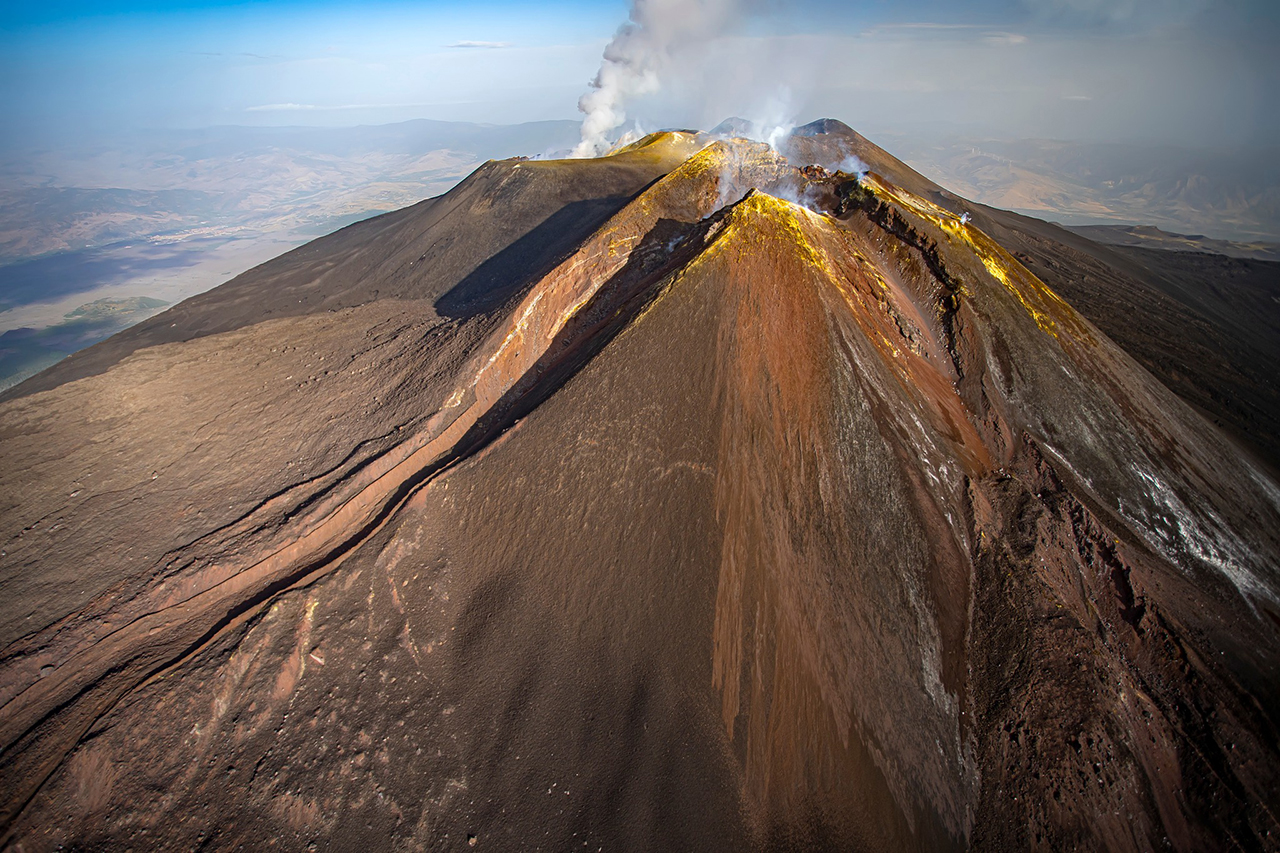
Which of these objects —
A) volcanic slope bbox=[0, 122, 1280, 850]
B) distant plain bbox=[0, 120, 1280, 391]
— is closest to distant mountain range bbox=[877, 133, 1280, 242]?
distant plain bbox=[0, 120, 1280, 391]

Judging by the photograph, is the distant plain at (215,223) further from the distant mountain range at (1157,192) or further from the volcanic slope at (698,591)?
the volcanic slope at (698,591)

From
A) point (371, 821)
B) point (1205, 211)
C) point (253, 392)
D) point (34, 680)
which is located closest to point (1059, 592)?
point (371, 821)

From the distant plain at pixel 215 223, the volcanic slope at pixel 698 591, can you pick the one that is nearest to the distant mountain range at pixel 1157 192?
the distant plain at pixel 215 223

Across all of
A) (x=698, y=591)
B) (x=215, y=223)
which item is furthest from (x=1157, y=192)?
(x=215, y=223)

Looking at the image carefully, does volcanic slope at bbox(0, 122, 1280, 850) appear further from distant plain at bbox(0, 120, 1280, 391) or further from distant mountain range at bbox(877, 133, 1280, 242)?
distant mountain range at bbox(877, 133, 1280, 242)

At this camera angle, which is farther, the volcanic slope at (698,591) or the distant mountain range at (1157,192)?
the distant mountain range at (1157,192)

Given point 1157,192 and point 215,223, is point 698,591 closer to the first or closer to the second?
point 215,223

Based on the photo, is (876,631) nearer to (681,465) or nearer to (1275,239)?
(681,465)

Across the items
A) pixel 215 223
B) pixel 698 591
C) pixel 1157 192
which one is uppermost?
pixel 1157 192
